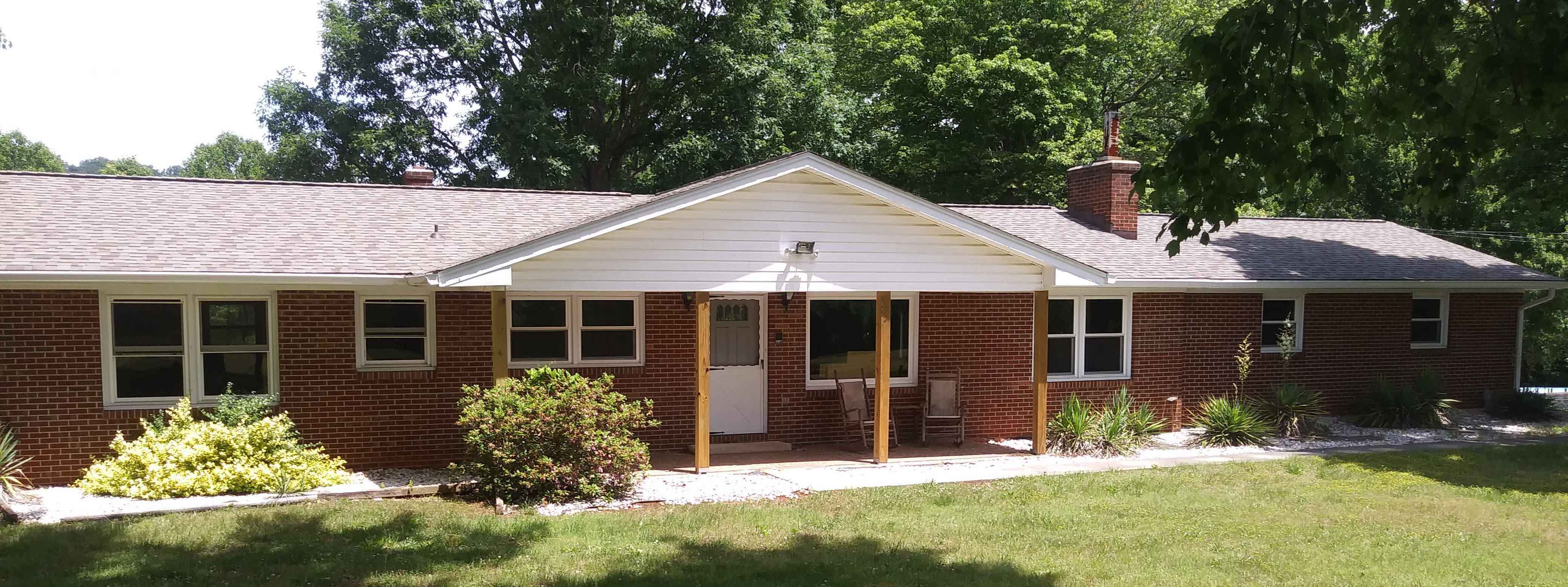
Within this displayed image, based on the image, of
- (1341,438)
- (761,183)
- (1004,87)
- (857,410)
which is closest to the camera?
(761,183)

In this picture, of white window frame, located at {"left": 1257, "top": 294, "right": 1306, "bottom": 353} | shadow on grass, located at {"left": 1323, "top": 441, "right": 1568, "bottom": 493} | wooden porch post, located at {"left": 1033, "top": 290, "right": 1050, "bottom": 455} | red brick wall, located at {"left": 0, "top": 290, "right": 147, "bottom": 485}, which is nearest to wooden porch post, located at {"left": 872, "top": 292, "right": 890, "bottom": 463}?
wooden porch post, located at {"left": 1033, "top": 290, "right": 1050, "bottom": 455}

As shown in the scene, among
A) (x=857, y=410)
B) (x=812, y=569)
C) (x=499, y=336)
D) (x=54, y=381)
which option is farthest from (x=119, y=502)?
(x=857, y=410)

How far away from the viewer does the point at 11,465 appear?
32.0ft

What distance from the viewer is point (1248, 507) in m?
9.67

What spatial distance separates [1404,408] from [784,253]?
10.4 meters

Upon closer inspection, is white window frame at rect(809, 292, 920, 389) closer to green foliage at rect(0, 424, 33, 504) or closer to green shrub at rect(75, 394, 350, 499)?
green shrub at rect(75, 394, 350, 499)

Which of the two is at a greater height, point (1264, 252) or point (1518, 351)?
point (1264, 252)

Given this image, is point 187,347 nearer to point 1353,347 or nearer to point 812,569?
point 812,569

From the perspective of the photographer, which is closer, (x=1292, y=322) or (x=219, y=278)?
(x=219, y=278)

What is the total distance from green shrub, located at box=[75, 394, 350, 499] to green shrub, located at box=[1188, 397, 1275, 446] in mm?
10970

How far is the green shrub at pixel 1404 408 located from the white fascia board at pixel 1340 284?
1.51 meters

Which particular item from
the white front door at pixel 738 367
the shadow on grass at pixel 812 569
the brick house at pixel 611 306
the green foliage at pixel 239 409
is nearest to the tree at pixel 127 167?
the brick house at pixel 611 306

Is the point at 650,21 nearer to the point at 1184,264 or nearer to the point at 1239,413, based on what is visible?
the point at 1184,264

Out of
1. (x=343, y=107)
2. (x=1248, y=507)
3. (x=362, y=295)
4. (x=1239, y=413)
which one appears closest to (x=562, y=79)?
(x=343, y=107)
